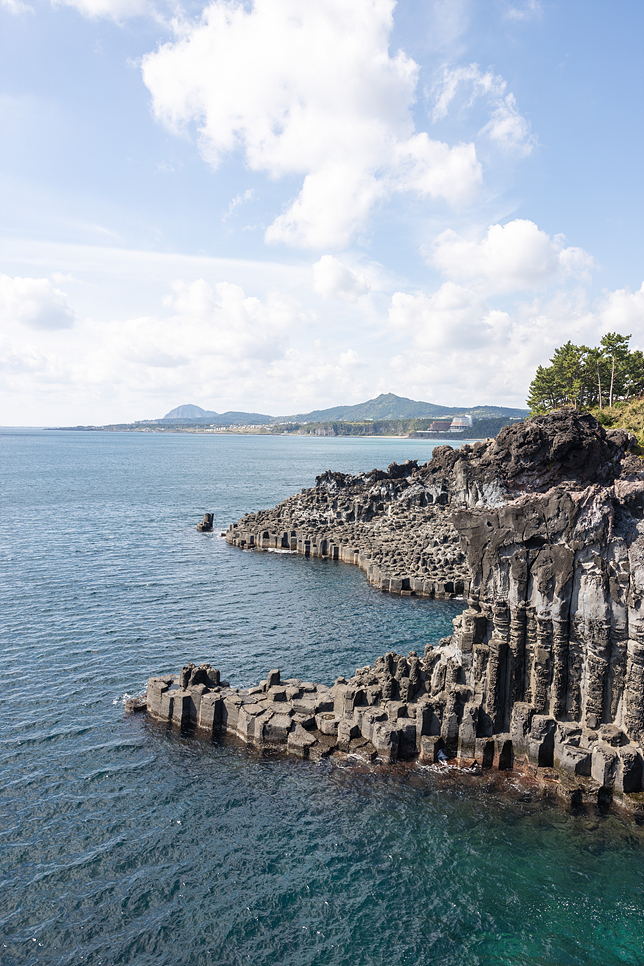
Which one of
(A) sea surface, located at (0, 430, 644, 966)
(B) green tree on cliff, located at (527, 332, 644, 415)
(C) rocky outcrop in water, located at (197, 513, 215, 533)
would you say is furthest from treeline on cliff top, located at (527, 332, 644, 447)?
(A) sea surface, located at (0, 430, 644, 966)

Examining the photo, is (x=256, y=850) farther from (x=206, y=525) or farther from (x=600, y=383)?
(x=600, y=383)

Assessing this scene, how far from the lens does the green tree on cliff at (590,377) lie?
341 ft

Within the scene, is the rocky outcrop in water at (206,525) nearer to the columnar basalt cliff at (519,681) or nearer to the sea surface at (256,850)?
the sea surface at (256,850)

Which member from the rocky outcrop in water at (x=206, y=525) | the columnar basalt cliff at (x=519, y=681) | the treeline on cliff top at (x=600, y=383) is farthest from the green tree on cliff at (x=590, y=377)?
the columnar basalt cliff at (x=519, y=681)

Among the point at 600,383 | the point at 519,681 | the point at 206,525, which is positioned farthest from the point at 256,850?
the point at 600,383

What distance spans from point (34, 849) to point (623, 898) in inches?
806

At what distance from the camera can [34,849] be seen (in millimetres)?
20969

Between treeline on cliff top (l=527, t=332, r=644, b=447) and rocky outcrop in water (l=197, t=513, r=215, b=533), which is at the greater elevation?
treeline on cliff top (l=527, t=332, r=644, b=447)

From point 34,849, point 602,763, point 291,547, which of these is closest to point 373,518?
point 291,547

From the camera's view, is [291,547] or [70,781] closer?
[70,781]

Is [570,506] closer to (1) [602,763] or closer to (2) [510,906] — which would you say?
(1) [602,763]

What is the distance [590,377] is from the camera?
110125 millimetres

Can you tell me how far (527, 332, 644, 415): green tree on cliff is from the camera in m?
104

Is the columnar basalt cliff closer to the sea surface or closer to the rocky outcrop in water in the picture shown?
the sea surface
